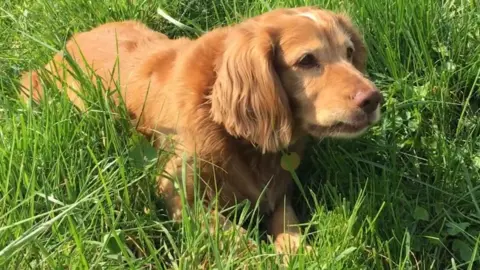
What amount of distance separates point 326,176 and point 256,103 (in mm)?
470

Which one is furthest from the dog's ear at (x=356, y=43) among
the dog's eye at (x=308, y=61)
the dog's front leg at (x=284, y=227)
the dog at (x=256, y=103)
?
the dog's front leg at (x=284, y=227)

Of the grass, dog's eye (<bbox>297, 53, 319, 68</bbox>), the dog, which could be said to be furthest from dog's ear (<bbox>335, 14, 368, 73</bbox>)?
dog's eye (<bbox>297, 53, 319, 68</bbox>)

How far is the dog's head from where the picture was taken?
7.43 ft

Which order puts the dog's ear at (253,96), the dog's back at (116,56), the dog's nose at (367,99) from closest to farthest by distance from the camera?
1. the dog's nose at (367,99)
2. the dog's ear at (253,96)
3. the dog's back at (116,56)

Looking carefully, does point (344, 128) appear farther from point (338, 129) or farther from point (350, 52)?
point (350, 52)

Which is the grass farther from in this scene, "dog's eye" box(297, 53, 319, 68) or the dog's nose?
"dog's eye" box(297, 53, 319, 68)

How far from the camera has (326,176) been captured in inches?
102

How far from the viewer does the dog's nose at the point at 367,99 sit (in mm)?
2176

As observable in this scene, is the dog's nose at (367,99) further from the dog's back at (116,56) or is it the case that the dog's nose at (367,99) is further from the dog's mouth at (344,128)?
the dog's back at (116,56)

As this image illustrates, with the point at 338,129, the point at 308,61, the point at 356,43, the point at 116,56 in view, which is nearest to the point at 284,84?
the point at 308,61

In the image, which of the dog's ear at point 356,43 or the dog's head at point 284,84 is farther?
the dog's ear at point 356,43

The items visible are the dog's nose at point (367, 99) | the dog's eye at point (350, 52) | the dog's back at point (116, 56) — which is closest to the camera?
the dog's nose at point (367, 99)

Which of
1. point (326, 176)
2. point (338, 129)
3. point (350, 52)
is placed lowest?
point (326, 176)

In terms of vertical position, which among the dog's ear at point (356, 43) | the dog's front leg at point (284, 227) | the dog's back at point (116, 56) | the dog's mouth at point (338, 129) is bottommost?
the dog's front leg at point (284, 227)
